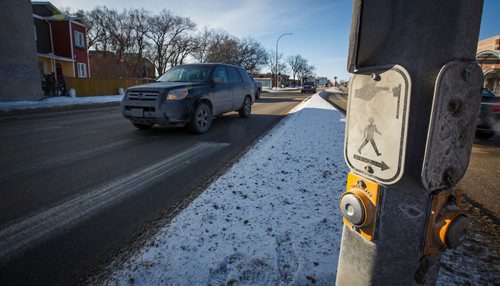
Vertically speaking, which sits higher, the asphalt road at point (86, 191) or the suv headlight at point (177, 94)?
the suv headlight at point (177, 94)

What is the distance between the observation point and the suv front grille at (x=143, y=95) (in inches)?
248

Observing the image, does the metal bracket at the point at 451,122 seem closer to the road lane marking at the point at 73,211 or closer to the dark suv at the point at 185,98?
the road lane marking at the point at 73,211

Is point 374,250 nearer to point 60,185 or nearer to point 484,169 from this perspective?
point 60,185

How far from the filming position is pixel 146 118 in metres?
6.42

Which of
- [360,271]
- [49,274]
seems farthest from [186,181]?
[360,271]

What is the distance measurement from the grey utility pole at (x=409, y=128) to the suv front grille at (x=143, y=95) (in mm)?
5867

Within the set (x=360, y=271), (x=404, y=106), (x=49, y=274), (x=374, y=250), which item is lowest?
(x=49, y=274)

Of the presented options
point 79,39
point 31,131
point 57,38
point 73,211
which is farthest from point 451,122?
point 79,39

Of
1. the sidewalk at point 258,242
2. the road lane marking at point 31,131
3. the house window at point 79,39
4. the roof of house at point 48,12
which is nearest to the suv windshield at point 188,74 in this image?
the road lane marking at point 31,131

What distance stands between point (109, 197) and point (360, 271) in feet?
9.53

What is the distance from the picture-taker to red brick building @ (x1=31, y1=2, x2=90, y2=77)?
27.2 meters

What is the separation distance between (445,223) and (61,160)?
17.0 ft

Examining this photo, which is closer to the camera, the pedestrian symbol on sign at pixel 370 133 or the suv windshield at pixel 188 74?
the pedestrian symbol on sign at pixel 370 133

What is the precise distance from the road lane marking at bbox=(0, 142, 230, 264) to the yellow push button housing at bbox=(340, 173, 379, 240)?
2.50 meters
